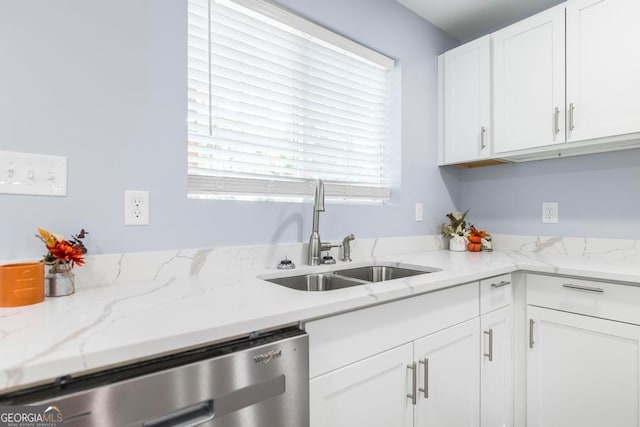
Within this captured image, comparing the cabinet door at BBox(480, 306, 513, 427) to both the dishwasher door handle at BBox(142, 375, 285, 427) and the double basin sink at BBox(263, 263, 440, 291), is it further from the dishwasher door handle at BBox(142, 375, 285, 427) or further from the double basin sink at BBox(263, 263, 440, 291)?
the dishwasher door handle at BBox(142, 375, 285, 427)

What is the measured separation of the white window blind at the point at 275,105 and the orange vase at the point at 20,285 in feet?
2.03

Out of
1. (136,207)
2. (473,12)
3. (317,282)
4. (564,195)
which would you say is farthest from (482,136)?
(136,207)

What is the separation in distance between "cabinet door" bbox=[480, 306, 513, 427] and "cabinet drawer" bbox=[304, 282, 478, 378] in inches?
8.2

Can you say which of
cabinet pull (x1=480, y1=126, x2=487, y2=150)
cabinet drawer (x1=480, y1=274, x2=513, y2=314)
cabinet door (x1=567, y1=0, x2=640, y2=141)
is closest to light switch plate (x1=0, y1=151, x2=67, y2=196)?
cabinet drawer (x1=480, y1=274, x2=513, y2=314)

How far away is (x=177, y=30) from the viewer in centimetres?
132

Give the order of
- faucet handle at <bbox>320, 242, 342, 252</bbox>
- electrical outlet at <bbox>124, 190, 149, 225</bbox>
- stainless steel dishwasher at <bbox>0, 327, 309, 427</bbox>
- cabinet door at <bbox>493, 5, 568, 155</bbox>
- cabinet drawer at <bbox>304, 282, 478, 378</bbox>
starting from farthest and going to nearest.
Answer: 1. cabinet door at <bbox>493, 5, 568, 155</bbox>
2. faucet handle at <bbox>320, 242, 342, 252</bbox>
3. electrical outlet at <bbox>124, 190, 149, 225</bbox>
4. cabinet drawer at <bbox>304, 282, 478, 378</bbox>
5. stainless steel dishwasher at <bbox>0, 327, 309, 427</bbox>

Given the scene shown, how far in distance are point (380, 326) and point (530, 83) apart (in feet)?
5.59

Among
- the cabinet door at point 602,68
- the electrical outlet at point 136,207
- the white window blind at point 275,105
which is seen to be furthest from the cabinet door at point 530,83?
the electrical outlet at point 136,207

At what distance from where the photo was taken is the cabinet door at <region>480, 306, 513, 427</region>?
1.56 m

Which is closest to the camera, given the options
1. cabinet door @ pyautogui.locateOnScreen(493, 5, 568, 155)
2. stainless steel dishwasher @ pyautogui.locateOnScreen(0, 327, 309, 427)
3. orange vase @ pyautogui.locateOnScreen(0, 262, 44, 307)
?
stainless steel dishwasher @ pyautogui.locateOnScreen(0, 327, 309, 427)

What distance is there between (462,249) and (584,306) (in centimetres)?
81

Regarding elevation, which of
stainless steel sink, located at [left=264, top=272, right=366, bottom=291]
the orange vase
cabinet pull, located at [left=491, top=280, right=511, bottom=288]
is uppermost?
the orange vase

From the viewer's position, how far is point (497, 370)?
5.34 ft

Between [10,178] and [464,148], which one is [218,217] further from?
[464,148]
